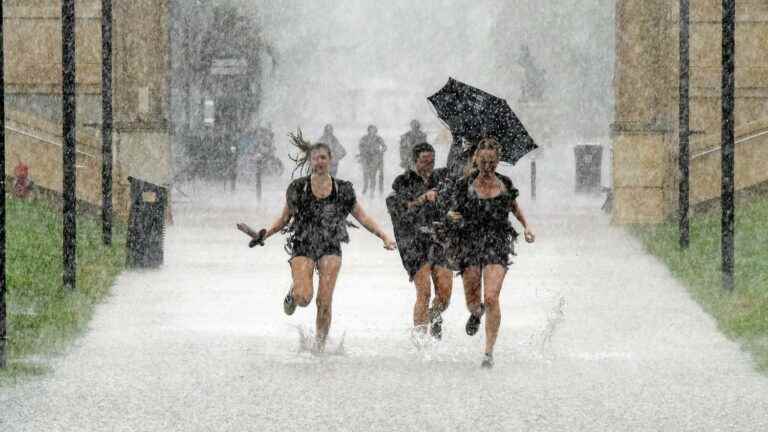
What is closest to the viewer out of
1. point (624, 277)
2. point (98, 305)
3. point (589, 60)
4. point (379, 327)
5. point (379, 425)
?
point (379, 425)

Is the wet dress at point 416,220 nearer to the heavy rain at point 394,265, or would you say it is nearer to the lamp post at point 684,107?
the heavy rain at point 394,265

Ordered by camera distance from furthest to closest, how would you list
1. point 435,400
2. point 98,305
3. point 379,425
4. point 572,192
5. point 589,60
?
point 589,60, point 572,192, point 98,305, point 435,400, point 379,425

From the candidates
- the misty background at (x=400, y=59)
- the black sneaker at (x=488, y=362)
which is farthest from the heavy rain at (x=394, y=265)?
the misty background at (x=400, y=59)

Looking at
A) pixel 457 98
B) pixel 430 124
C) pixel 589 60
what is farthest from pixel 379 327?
pixel 430 124

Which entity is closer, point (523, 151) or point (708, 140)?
point (523, 151)

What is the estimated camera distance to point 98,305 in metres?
14.9

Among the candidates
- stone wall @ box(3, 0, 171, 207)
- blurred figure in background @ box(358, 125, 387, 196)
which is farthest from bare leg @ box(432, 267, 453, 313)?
blurred figure in background @ box(358, 125, 387, 196)

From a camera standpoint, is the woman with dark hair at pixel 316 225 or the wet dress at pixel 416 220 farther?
A: the wet dress at pixel 416 220

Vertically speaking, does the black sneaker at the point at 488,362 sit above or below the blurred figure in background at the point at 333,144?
below

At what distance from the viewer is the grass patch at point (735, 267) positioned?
43.3ft

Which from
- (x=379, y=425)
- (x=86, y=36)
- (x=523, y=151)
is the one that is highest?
(x=86, y=36)

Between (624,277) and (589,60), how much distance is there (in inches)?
2063

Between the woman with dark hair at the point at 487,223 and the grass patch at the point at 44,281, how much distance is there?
286 cm

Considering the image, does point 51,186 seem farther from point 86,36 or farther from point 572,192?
point 572,192
